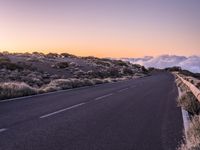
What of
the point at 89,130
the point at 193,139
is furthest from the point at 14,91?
the point at 193,139

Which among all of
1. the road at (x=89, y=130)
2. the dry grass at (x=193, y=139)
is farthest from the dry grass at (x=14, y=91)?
the dry grass at (x=193, y=139)

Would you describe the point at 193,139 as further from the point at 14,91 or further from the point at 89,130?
the point at 14,91

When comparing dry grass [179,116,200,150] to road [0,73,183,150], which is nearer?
dry grass [179,116,200,150]

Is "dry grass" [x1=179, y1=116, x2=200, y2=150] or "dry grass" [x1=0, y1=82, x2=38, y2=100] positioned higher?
"dry grass" [x1=179, y1=116, x2=200, y2=150]

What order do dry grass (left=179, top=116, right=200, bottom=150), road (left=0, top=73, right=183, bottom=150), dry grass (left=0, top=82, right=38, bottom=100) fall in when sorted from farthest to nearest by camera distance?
dry grass (left=0, top=82, right=38, bottom=100)
road (left=0, top=73, right=183, bottom=150)
dry grass (left=179, top=116, right=200, bottom=150)

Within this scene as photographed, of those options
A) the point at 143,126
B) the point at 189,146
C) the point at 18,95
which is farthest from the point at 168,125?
the point at 18,95

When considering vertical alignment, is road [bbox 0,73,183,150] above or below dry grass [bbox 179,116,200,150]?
below

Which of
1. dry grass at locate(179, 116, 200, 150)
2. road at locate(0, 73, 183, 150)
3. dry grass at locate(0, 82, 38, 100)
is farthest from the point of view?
dry grass at locate(0, 82, 38, 100)

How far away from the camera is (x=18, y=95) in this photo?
64.1 feet

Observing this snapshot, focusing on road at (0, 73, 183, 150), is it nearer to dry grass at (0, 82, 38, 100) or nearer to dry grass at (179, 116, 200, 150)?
dry grass at (179, 116, 200, 150)

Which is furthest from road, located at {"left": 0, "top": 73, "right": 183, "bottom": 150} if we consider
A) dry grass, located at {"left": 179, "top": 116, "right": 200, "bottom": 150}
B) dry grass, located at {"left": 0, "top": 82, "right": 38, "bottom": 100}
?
dry grass, located at {"left": 0, "top": 82, "right": 38, "bottom": 100}

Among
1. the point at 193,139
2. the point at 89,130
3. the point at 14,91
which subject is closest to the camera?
the point at 193,139

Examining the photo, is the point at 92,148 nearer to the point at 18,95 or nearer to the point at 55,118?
the point at 55,118

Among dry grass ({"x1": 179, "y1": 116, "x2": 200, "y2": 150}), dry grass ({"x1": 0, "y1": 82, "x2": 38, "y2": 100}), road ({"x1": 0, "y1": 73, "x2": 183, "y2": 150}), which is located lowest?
dry grass ({"x1": 0, "y1": 82, "x2": 38, "y2": 100})
